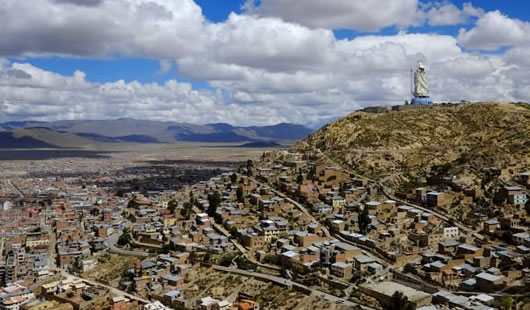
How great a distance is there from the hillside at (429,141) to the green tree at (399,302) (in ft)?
84.1

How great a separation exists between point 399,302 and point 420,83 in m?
49.4

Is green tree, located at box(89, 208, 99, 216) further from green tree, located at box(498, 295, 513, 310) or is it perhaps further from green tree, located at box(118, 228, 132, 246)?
green tree, located at box(498, 295, 513, 310)

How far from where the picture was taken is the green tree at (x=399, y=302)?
34.3 meters

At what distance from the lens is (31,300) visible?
45188mm

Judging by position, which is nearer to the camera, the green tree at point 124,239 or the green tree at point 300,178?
the green tree at point 124,239

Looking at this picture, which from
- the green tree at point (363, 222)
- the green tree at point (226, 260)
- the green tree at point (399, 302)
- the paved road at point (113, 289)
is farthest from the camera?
the green tree at point (363, 222)

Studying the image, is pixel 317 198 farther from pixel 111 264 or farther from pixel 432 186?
pixel 111 264

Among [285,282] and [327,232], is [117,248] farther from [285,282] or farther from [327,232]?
[285,282]

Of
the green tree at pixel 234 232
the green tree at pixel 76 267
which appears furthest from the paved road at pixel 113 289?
the green tree at pixel 234 232

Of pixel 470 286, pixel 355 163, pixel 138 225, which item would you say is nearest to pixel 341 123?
Answer: pixel 355 163

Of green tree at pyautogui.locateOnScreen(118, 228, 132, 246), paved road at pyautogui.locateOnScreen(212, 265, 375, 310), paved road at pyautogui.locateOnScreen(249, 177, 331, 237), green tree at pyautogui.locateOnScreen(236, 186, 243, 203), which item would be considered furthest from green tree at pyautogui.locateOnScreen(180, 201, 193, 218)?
paved road at pyautogui.locateOnScreen(212, 265, 375, 310)

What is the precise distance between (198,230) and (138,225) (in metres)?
11.1

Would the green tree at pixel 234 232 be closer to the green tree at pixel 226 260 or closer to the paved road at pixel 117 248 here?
the green tree at pixel 226 260

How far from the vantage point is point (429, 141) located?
69.6m
